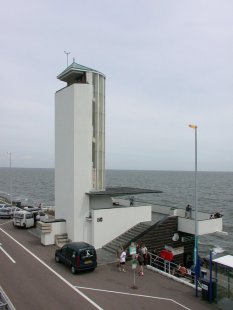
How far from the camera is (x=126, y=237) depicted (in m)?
23.5

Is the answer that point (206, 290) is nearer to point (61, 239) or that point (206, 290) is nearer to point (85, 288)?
point (85, 288)

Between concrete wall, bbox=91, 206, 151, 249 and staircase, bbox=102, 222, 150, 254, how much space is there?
316 mm

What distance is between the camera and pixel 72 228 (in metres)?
24.0

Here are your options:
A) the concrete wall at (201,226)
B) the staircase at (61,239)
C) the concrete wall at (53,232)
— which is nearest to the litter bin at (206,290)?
the concrete wall at (201,226)

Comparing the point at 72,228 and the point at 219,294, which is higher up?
the point at 72,228

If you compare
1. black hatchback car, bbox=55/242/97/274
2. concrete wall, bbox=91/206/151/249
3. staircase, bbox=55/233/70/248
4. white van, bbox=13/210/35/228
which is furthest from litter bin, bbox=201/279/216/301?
white van, bbox=13/210/35/228

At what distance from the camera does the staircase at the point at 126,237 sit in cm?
2272

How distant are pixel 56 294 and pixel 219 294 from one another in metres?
7.42

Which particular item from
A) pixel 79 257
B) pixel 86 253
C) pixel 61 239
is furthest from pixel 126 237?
pixel 79 257

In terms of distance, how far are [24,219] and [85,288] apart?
50.8 ft

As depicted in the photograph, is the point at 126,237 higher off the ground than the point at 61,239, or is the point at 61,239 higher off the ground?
the point at 126,237

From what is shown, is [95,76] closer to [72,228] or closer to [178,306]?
[72,228]

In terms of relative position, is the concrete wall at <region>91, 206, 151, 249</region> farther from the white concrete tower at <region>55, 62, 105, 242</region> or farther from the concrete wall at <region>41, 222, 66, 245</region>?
the concrete wall at <region>41, 222, 66, 245</region>

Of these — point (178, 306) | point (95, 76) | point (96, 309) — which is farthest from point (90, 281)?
point (95, 76)
